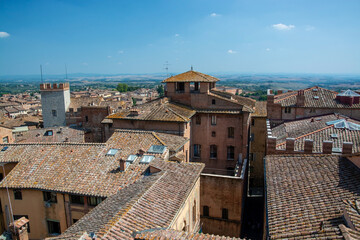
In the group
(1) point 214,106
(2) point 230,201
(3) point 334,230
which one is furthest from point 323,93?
(3) point 334,230

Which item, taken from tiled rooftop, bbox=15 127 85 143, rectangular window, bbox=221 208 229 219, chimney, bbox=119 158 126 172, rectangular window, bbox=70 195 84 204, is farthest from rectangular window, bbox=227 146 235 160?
tiled rooftop, bbox=15 127 85 143

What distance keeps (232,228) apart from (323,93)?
857 inches

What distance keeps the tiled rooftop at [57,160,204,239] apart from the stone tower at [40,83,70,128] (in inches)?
1675

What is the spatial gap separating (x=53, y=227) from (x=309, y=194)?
59.6 feet

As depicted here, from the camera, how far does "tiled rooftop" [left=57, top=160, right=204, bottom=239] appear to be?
11859mm

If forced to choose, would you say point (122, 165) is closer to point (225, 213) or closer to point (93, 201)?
point (93, 201)

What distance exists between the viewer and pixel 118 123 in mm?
31688

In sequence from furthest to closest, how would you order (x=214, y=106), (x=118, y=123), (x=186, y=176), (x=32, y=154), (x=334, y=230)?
1. (x=214, y=106)
2. (x=118, y=123)
3. (x=32, y=154)
4. (x=186, y=176)
5. (x=334, y=230)

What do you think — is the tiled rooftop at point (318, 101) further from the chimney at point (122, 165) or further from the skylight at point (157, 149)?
the chimney at point (122, 165)

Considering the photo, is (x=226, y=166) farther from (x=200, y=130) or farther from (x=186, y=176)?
(x=186, y=176)

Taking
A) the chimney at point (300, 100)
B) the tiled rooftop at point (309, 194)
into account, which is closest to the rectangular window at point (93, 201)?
the tiled rooftop at point (309, 194)

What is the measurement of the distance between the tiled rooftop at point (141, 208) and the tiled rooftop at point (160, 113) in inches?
456

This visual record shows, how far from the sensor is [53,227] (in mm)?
20875

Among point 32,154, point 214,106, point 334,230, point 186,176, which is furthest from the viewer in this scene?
point 214,106
